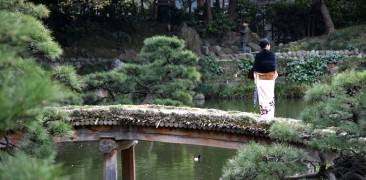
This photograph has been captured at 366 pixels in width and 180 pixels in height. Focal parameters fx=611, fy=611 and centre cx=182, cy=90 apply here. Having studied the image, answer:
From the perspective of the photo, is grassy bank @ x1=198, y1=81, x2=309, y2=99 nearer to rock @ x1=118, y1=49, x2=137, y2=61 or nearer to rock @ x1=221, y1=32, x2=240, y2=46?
rock @ x1=118, y1=49, x2=137, y2=61

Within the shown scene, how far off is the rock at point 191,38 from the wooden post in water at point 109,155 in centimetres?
1491

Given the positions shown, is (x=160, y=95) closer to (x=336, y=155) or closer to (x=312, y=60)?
(x=336, y=155)

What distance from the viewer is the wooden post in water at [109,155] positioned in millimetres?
9195

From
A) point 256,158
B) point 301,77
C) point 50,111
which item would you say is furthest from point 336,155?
point 301,77

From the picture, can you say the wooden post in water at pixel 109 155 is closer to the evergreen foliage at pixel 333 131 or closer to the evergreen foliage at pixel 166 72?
the evergreen foliage at pixel 166 72

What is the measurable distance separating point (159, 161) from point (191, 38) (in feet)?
→ 40.1

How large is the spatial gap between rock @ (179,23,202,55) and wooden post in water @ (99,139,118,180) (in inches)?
587

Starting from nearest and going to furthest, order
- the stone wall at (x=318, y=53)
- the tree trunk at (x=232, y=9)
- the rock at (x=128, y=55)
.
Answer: the stone wall at (x=318, y=53) < the rock at (x=128, y=55) < the tree trunk at (x=232, y=9)

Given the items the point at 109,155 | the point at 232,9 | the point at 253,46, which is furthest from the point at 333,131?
the point at 232,9

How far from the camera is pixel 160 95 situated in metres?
11.1

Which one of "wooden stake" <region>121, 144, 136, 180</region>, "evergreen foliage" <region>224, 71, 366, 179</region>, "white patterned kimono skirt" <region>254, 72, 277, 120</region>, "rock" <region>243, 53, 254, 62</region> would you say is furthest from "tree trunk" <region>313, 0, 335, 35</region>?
"evergreen foliage" <region>224, 71, 366, 179</region>

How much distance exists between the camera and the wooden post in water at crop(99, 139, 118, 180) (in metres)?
9.20

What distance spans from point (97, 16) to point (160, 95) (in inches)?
636

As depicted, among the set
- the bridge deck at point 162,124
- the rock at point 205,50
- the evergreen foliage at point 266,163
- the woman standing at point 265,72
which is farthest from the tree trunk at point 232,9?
the evergreen foliage at point 266,163
